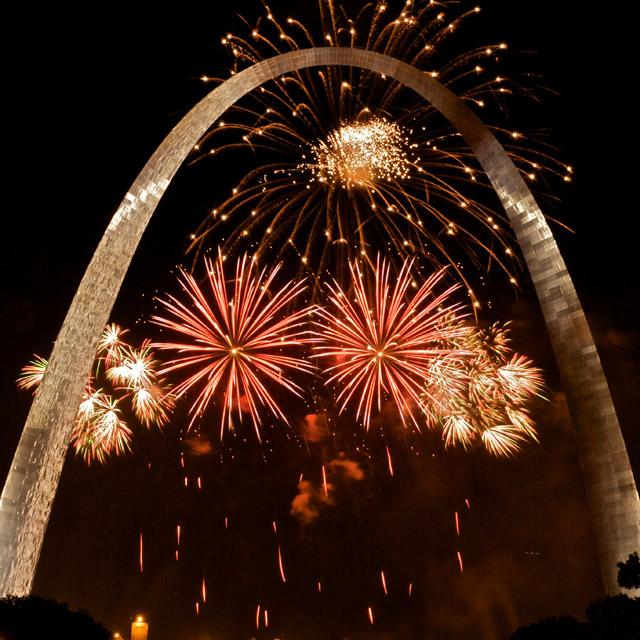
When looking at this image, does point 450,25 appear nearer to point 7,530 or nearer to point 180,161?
point 180,161

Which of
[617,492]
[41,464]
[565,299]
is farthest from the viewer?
[565,299]

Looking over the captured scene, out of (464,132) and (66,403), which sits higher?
(464,132)

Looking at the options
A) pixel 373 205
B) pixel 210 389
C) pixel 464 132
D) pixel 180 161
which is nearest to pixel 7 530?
pixel 180 161

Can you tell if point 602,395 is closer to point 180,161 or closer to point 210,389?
point 180,161

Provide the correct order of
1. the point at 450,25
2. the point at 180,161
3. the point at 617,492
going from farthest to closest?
the point at 450,25 < the point at 180,161 < the point at 617,492

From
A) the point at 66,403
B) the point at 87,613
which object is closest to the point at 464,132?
the point at 66,403

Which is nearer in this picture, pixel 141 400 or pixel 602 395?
pixel 602 395

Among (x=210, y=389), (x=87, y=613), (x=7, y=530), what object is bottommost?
(x=87, y=613)
